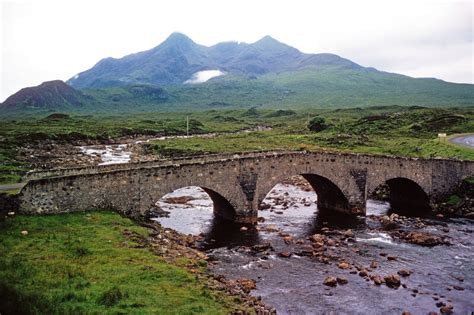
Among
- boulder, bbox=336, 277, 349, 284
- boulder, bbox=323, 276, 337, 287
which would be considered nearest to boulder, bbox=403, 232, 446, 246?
boulder, bbox=336, 277, 349, 284

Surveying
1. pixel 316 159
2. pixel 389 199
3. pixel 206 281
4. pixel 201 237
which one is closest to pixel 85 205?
pixel 201 237

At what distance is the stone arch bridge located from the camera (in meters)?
30.3

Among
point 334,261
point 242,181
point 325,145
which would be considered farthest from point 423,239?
point 325,145

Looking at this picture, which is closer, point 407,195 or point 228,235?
point 228,235

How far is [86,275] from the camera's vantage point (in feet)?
70.6

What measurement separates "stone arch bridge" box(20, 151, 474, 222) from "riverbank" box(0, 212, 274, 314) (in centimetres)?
177

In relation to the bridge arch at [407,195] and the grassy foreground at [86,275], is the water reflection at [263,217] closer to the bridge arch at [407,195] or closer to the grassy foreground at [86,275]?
the bridge arch at [407,195]

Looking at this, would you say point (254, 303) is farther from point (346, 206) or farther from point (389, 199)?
point (389, 199)

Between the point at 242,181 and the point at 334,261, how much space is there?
1127cm

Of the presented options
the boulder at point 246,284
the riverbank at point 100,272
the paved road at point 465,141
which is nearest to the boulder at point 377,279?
the boulder at point 246,284

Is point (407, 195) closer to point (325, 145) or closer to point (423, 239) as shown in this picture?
point (423, 239)

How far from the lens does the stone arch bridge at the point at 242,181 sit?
99.3 feet

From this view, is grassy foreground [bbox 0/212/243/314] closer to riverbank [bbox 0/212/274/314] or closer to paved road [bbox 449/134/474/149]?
riverbank [bbox 0/212/274/314]

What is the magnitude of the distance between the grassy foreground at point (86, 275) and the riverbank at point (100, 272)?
39 millimetres
